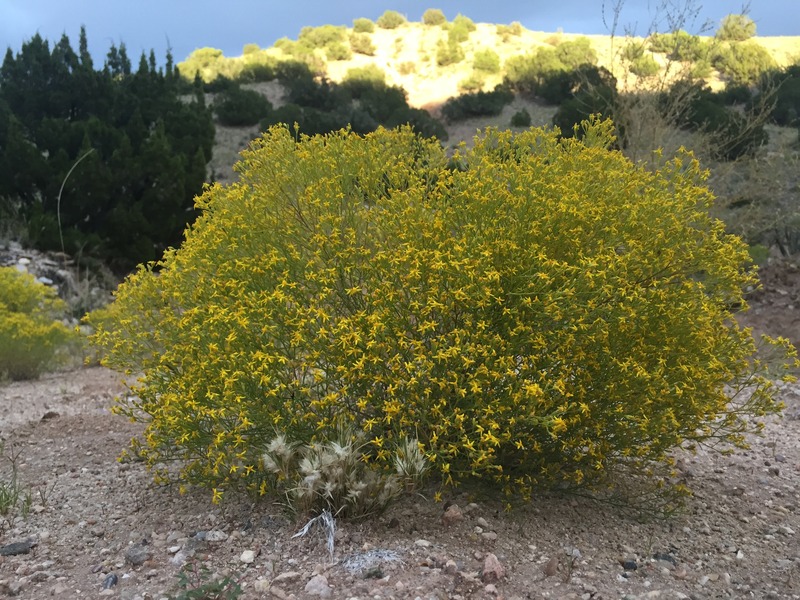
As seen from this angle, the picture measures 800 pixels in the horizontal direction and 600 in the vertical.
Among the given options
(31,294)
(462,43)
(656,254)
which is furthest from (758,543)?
(462,43)

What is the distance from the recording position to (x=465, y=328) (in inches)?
125

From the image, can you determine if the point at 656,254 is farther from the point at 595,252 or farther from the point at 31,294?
the point at 31,294

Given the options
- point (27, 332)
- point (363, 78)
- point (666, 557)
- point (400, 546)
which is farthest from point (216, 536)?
point (363, 78)

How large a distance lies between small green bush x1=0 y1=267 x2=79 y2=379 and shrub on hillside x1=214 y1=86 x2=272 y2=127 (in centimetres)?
1882

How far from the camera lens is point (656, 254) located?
12.2 ft

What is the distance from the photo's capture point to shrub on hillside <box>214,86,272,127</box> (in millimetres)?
25750

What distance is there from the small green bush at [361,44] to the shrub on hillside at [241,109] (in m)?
19.4

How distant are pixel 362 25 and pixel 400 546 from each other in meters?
48.5

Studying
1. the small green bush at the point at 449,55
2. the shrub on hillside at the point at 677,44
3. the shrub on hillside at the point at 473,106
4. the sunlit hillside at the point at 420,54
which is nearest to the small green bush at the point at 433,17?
the sunlit hillside at the point at 420,54

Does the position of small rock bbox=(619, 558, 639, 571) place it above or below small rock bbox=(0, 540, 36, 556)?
below

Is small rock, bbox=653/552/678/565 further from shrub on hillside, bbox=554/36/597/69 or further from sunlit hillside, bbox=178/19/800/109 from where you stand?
sunlit hillside, bbox=178/19/800/109

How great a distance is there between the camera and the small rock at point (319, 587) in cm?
264

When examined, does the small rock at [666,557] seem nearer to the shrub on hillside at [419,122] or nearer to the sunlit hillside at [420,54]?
the shrub on hillside at [419,122]

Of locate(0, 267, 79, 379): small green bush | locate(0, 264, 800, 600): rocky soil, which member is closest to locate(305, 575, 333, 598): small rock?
locate(0, 264, 800, 600): rocky soil
